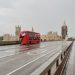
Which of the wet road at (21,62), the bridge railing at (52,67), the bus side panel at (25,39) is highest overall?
the bus side panel at (25,39)

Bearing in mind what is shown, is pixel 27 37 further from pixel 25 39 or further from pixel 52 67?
pixel 52 67

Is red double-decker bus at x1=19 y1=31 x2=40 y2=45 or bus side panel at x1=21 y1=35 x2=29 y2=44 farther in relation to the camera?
bus side panel at x1=21 y1=35 x2=29 y2=44

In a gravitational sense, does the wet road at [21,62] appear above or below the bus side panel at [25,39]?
below

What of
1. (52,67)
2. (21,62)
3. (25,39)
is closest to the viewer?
(52,67)

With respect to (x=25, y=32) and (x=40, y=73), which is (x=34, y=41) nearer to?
(x=25, y=32)

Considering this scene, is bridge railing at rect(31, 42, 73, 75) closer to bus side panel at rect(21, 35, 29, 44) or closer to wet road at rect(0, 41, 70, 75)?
wet road at rect(0, 41, 70, 75)

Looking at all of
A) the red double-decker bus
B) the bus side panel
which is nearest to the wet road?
the red double-decker bus

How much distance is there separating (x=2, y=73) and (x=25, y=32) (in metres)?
47.2

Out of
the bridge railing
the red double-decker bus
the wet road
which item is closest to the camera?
the bridge railing

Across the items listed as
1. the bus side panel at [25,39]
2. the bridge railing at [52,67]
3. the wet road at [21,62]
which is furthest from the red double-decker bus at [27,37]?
the bridge railing at [52,67]

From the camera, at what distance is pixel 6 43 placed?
64.3 metres

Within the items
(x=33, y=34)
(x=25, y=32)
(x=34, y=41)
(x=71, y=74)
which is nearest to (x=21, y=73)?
(x=71, y=74)

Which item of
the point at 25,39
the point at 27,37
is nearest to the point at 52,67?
the point at 27,37

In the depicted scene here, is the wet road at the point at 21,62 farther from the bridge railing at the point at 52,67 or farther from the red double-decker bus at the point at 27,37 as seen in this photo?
the red double-decker bus at the point at 27,37
